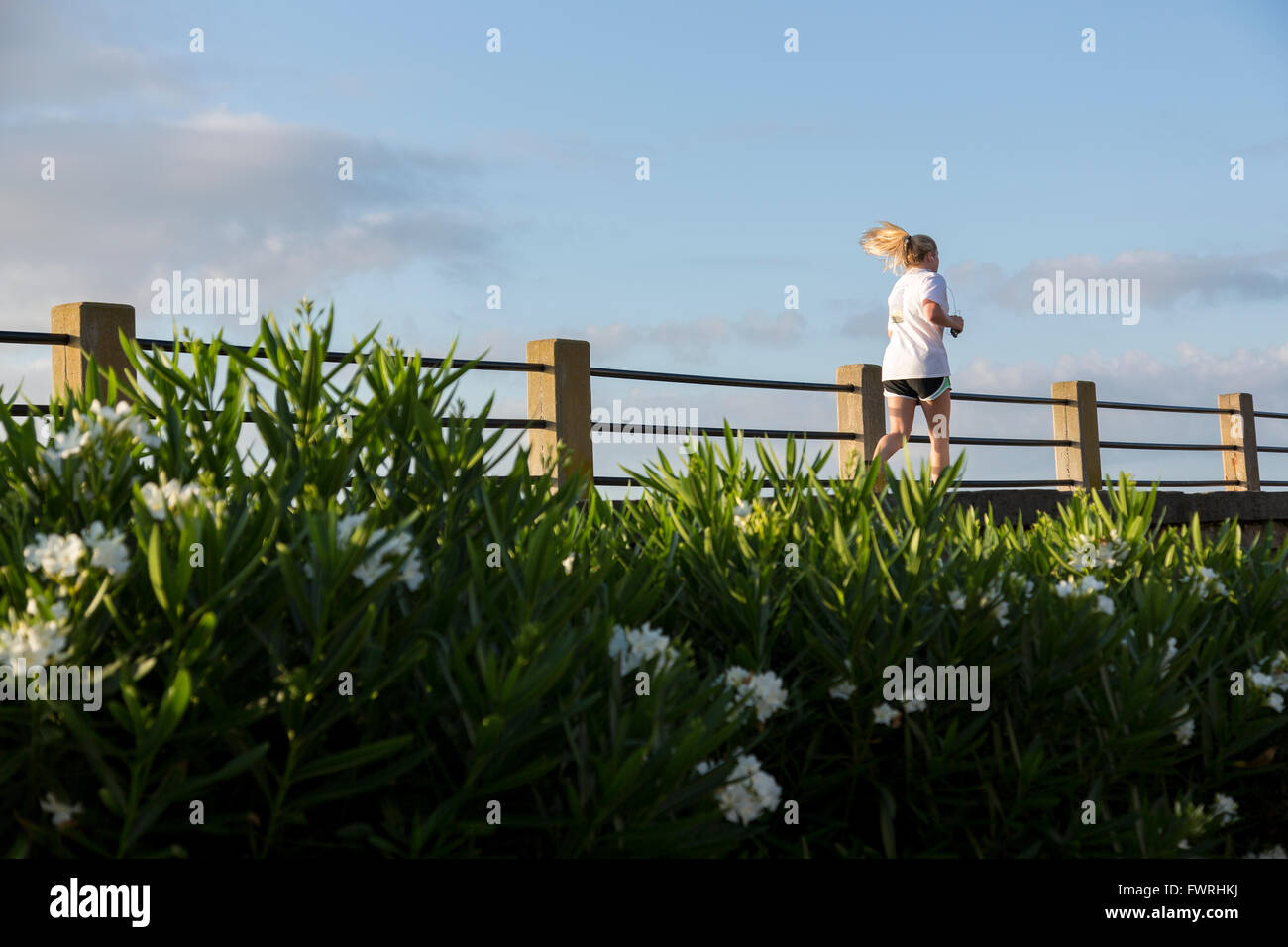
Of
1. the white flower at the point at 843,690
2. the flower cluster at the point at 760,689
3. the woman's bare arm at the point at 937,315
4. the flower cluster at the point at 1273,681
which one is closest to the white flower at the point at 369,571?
the flower cluster at the point at 760,689

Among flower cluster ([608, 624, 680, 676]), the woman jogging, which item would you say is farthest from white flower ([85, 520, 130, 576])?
the woman jogging

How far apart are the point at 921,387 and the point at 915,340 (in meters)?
0.36

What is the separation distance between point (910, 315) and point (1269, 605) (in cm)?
583

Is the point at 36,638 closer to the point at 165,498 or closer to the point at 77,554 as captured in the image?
the point at 77,554

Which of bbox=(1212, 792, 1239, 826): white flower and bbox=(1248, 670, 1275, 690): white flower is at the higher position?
bbox=(1248, 670, 1275, 690): white flower

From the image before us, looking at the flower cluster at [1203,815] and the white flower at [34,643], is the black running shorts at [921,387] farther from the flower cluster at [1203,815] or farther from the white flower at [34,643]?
the white flower at [34,643]

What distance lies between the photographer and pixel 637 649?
5.24 ft

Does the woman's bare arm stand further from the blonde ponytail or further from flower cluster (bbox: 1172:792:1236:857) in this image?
flower cluster (bbox: 1172:792:1236:857)

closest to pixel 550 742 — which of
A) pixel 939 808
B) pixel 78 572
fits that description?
pixel 78 572

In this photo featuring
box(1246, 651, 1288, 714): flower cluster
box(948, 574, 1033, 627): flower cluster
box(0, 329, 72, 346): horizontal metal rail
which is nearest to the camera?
box(948, 574, 1033, 627): flower cluster

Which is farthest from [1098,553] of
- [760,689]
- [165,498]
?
[165,498]

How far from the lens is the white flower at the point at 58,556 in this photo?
1332 mm

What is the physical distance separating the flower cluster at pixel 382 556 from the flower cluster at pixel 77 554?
251 millimetres

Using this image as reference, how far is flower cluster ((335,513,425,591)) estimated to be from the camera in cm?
137
